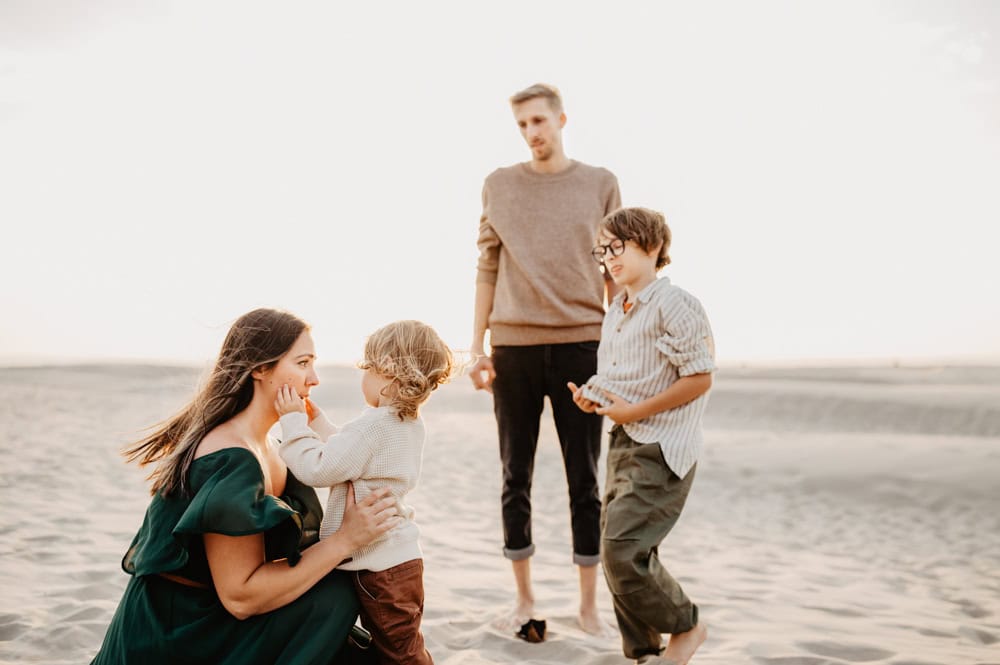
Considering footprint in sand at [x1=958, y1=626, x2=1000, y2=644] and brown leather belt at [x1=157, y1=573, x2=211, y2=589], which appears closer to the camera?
brown leather belt at [x1=157, y1=573, x2=211, y2=589]

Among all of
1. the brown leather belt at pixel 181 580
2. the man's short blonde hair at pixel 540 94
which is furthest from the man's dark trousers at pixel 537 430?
the brown leather belt at pixel 181 580

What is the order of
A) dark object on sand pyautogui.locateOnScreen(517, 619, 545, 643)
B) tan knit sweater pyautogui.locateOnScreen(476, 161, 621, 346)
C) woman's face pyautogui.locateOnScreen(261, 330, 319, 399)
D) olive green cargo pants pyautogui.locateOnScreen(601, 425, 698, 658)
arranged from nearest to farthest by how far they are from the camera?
1. woman's face pyautogui.locateOnScreen(261, 330, 319, 399)
2. olive green cargo pants pyautogui.locateOnScreen(601, 425, 698, 658)
3. dark object on sand pyautogui.locateOnScreen(517, 619, 545, 643)
4. tan knit sweater pyautogui.locateOnScreen(476, 161, 621, 346)

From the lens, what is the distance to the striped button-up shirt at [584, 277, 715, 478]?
2682 millimetres

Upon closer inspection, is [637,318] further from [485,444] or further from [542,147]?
[485,444]

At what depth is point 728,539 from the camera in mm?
6023

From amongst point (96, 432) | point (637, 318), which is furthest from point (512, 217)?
point (96, 432)

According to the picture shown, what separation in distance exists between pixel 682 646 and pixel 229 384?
5.64 ft

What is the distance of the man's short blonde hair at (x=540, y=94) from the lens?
3.42 meters

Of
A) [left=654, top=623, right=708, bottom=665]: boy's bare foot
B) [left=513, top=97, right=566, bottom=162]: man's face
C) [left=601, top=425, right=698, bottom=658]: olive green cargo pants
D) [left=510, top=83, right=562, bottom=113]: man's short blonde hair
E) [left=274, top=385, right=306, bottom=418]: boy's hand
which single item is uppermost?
[left=510, top=83, right=562, bottom=113]: man's short blonde hair

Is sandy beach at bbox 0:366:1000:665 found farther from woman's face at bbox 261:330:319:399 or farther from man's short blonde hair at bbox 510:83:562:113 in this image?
man's short blonde hair at bbox 510:83:562:113

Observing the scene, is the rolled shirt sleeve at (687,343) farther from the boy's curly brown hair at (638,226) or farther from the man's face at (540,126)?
the man's face at (540,126)

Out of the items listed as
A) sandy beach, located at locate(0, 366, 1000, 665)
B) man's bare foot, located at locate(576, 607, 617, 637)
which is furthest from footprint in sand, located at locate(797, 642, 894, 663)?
man's bare foot, located at locate(576, 607, 617, 637)

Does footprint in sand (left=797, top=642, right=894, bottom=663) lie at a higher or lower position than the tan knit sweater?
lower

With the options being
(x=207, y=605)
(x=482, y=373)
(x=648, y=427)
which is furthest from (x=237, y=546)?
(x=482, y=373)
